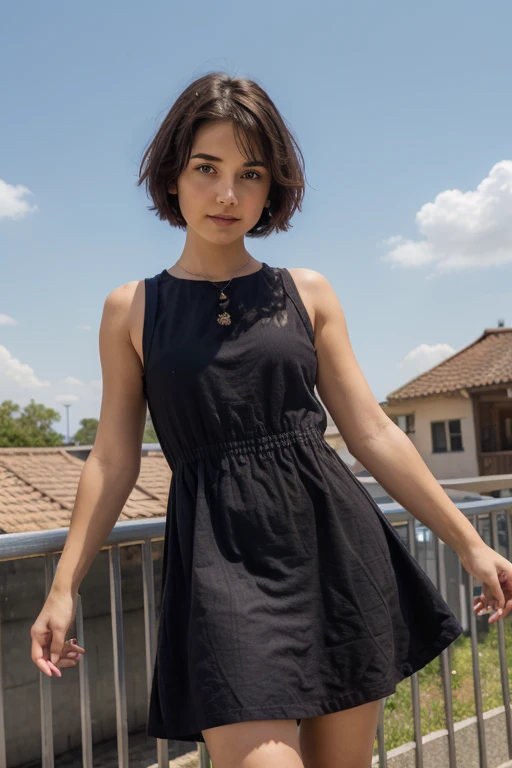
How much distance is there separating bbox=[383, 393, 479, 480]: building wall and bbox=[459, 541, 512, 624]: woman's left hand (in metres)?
26.6

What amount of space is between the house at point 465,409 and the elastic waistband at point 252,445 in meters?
25.6

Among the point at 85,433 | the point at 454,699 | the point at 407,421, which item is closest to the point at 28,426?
the point at 85,433

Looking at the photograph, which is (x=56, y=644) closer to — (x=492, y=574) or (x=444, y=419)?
(x=492, y=574)

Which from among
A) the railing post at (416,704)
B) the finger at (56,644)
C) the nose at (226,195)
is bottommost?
the railing post at (416,704)

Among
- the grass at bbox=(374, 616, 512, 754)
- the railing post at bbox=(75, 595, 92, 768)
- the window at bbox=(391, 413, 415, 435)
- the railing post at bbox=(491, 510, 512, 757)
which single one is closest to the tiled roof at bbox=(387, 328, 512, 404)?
the window at bbox=(391, 413, 415, 435)

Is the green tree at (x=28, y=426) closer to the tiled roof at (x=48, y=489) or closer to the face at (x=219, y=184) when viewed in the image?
the tiled roof at (x=48, y=489)

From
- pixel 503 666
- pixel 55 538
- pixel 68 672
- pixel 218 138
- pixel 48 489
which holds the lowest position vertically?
pixel 68 672

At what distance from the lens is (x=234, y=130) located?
5.16 ft

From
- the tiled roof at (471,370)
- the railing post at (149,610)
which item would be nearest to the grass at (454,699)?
the railing post at (149,610)

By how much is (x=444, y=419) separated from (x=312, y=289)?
2784cm

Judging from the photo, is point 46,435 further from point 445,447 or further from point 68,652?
point 68,652

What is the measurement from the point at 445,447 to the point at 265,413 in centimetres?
2824

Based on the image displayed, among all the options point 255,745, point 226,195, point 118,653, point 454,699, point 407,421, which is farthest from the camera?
point 407,421

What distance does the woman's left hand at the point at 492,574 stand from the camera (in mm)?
1588
